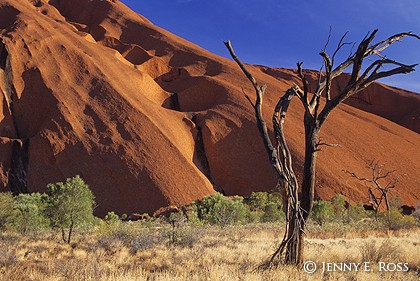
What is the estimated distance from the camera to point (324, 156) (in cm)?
4288

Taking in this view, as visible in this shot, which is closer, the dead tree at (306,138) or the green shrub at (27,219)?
the dead tree at (306,138)

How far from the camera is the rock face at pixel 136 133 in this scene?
119ft

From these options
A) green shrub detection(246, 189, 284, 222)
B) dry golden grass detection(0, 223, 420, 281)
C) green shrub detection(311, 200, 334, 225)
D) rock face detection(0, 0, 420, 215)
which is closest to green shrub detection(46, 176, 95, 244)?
dry golden grass detection(0, 223, 420, 281)

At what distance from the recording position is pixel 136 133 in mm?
39531

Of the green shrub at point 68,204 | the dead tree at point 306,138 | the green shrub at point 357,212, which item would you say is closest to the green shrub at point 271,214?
the green shrub at point 357,212

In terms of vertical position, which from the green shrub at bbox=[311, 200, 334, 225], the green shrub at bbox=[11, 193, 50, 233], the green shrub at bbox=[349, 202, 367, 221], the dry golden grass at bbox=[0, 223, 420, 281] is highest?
the dry golden grass at bbox=[0, 223, 420, 281]

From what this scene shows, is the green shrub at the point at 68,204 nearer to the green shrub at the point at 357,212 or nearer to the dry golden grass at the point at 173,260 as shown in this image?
the dry golden grass at the point at 173,260

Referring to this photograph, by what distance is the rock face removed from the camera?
36125 millimetres

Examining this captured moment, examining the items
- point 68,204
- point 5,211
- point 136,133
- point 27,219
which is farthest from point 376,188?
point 5,211

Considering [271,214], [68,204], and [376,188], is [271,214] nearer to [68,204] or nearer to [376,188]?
[376,188]

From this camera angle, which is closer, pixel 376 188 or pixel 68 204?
pixel 68 204

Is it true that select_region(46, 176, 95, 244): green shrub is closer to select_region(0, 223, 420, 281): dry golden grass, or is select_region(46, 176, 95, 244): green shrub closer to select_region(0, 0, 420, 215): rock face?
select_region(0, 223, 420, 281): dry golden grass

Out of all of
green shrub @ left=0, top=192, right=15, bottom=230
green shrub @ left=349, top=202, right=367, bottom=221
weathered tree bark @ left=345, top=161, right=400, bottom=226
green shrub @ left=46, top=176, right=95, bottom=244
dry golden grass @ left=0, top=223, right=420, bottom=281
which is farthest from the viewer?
green shrub @ left=349, top=202, right=367, bottom=221

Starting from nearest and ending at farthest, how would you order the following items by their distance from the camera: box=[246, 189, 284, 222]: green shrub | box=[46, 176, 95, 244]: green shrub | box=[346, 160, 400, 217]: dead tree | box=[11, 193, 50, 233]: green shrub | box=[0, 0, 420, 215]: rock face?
box=[46, 176, 95, 244]: green shrub → box=[11, 193, 50, 233]: green shrub → box=[346, 160, 400, 217]: dead tree → box=[246, 189, 284, 222]: green shrub → box=[0, 0, 420, 215]: rock face
